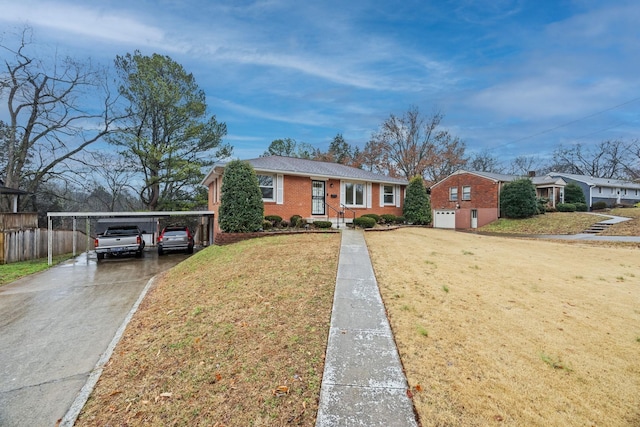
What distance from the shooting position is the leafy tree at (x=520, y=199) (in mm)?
23859

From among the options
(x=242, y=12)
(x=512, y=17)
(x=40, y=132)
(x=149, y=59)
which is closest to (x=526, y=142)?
(x=512, y=17)

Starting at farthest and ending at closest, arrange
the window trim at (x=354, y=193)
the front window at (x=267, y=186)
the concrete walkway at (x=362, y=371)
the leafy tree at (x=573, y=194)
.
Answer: the leafy tree at (x=573, y=194) < the window trim at (x=354, y=193) < the front window at (x=267, y=186) < the concrete walkway at (x=362, y=371)

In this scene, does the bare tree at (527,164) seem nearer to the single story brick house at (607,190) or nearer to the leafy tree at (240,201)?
the single story brick house at (607,190)

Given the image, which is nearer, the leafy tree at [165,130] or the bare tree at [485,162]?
the leafy tree at [165,130]

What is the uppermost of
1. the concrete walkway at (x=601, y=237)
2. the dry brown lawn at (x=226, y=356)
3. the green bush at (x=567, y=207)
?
the green bush at (x=567, y=207)

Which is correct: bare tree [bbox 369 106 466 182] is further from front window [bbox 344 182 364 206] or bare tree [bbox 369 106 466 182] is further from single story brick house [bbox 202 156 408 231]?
front window [bbox 344 182 364 206]

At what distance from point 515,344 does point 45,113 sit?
28.5m

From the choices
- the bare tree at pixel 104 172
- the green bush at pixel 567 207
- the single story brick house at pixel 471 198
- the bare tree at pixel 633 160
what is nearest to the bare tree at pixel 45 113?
the bare tree at pixel 104 172

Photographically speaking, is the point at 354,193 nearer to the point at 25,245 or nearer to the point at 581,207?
the point at 25,245

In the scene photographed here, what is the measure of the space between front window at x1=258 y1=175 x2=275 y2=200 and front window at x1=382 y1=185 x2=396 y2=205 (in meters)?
7.67

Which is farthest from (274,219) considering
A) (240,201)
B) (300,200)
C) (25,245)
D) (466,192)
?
(466,192)

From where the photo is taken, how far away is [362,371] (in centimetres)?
299

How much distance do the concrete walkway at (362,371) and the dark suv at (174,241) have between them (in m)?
12.8

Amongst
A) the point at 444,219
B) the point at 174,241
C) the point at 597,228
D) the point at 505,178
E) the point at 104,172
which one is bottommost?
the point at 174,241
